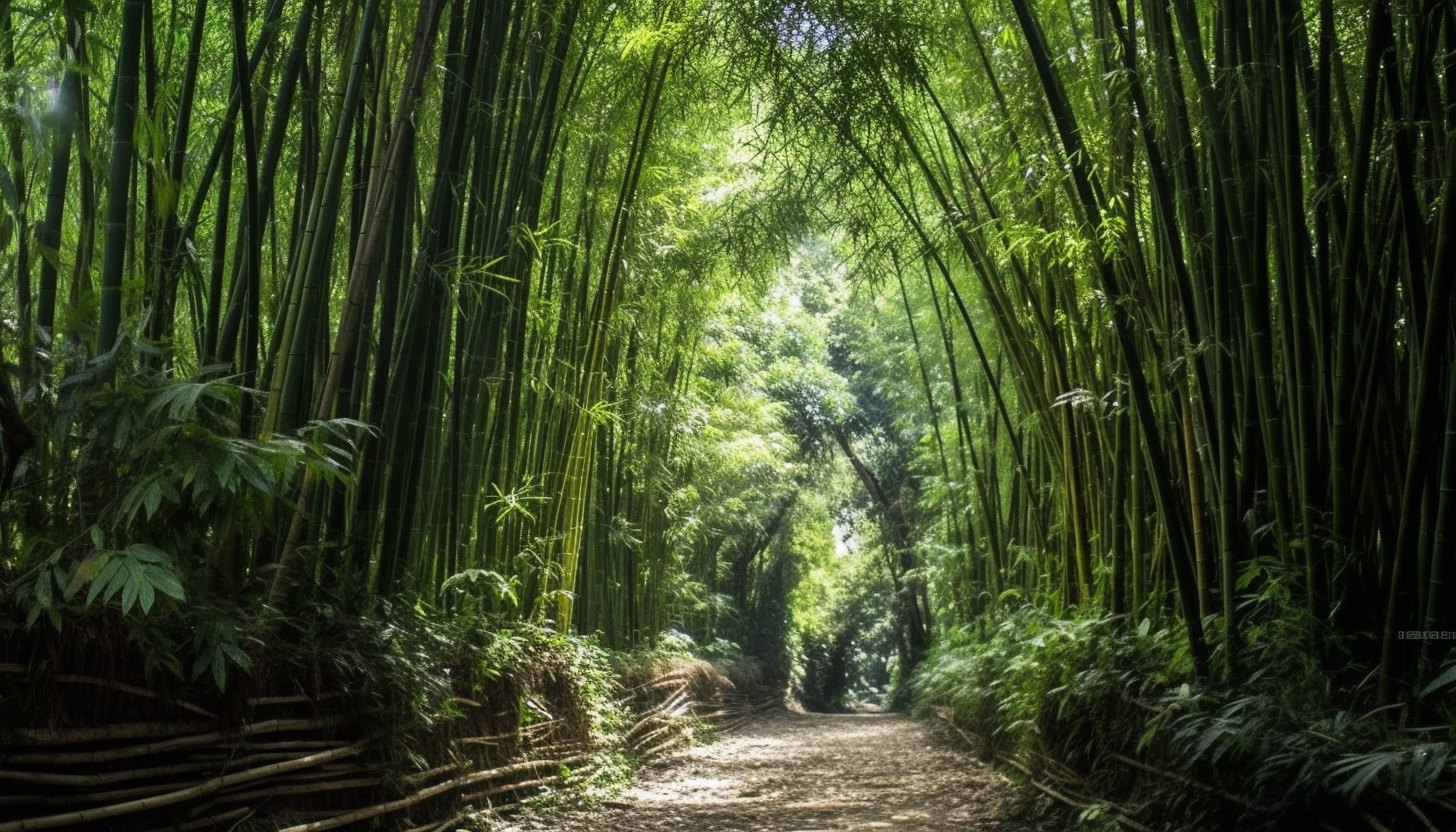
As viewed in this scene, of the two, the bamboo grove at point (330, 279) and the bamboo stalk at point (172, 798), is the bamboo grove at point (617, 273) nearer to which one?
the bamboo grove at point (330, 279)

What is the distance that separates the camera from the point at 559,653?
4.18 m

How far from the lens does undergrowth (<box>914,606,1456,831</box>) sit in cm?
184

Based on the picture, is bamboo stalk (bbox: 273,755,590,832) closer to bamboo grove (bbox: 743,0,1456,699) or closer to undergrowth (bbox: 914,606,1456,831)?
undergrowth (bbox: 914,606,1456,831)

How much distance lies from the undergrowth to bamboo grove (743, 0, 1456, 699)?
0.10m

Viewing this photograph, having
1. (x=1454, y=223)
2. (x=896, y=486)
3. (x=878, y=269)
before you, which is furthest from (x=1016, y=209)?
(x=896, y=486)

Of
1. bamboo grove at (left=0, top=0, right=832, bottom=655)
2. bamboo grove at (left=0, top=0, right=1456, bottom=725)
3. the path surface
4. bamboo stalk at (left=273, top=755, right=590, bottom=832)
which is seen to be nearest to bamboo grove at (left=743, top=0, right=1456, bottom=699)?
bamboo grove at (left=0, top=0, right=1456, bottom=725)

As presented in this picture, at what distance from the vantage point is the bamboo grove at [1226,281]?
2.09 metres

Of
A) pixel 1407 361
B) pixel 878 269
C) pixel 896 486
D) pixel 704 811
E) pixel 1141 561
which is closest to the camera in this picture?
pixel 1407 361

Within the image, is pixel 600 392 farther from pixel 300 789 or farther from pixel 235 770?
pixel 235 770

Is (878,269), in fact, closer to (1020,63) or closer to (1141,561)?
(1020,63)

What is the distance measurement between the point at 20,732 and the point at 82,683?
0.39 ft

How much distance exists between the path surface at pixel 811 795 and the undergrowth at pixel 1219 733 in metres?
0.31

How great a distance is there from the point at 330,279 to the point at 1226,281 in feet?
7.39

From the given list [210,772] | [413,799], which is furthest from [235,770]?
[413,799]
